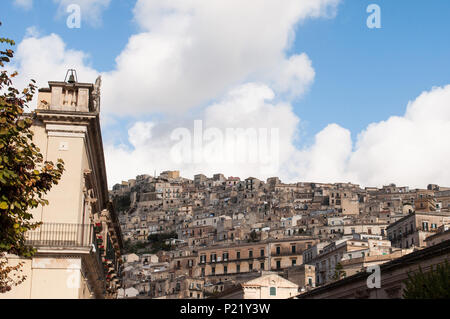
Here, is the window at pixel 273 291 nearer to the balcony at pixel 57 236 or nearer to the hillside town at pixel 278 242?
the hillside town at pixel 278 242

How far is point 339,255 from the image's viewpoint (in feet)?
278

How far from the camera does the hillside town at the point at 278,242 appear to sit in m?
78.6

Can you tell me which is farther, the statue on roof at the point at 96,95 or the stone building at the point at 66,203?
the statue on roof at the point at 96,95

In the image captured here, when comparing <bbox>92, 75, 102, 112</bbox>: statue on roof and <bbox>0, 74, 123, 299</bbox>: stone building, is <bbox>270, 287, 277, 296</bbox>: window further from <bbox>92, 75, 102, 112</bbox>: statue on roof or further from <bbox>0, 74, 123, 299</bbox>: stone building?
<bbox>92, 75, 102, 112</bbox>: statue on roof

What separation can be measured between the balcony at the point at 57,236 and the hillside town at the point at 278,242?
55.7 ft

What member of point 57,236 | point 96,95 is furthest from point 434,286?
point 96,95

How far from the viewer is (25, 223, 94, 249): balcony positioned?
25031mm

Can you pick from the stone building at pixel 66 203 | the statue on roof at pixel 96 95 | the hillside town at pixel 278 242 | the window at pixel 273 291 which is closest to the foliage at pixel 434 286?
the hillside town at pixel 278 242

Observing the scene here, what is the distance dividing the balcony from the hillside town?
17.0 m

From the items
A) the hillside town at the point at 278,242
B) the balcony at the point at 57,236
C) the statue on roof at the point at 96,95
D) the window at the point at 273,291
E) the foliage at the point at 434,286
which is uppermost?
the hillside town at the point at 278,242

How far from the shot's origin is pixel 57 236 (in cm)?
2539
